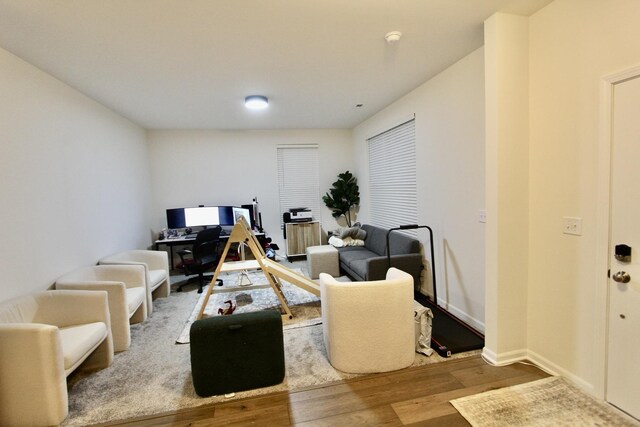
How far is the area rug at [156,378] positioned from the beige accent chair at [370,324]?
0.17 meters

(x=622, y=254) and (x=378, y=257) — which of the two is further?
(x=378, y=257)

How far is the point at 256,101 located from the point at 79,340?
3046mm

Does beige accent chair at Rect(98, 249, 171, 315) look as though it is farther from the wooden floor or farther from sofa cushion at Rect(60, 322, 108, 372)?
the wooden floor

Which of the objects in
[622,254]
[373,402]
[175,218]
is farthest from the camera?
[175,218]

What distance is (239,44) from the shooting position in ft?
8.15

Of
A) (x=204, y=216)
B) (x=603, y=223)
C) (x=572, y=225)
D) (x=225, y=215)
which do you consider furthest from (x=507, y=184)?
(x=204, y=216)

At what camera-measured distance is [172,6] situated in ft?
6.47

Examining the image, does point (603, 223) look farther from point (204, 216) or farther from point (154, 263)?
point (204, 216)

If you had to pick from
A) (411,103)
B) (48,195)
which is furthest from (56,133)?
(411,103)

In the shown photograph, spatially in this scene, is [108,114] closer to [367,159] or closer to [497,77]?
[367,159]

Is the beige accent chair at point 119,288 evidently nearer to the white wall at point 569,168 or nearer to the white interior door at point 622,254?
the white wall at point 569,168

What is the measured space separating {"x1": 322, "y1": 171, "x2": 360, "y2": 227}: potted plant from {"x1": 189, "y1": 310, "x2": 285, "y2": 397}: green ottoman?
12.7 ft

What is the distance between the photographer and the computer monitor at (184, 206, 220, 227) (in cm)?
540

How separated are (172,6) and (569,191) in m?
2.99
